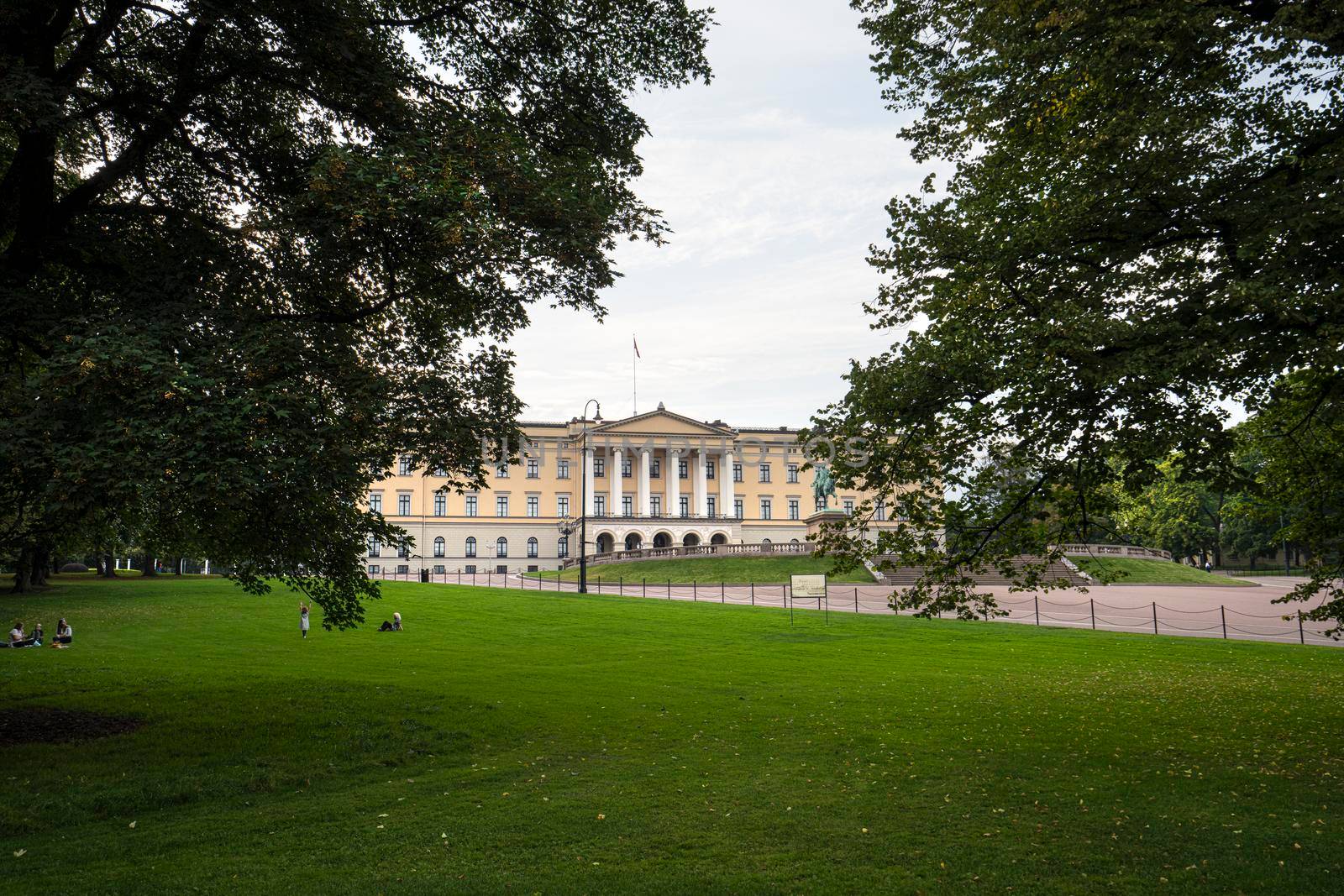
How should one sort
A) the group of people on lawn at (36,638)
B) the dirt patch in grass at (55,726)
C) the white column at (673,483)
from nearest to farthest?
the dirt patch in grass at (55,726), the group of people on lawn at (36,638), the white column at (673,483)

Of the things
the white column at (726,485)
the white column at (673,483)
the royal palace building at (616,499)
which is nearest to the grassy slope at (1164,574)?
the royal palace building at (616,499)

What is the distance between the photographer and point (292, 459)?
28.2 ft

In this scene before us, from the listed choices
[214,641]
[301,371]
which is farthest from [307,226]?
[214,641]

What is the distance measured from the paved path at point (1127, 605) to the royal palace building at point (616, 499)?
95.5ft

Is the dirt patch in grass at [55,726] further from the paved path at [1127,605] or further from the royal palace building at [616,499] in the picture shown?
the royal palace building at [616,499]

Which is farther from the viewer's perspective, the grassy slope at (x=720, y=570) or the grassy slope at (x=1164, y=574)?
the grassy slope at (x=720, y=570)

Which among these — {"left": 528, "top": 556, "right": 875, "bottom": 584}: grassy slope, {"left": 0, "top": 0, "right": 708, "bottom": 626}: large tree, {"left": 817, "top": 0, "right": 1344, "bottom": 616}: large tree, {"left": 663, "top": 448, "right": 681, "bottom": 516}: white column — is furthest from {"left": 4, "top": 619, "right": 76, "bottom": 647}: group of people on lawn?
{"left": 663, "top": 448, "right": 681, "bottom": 516}: white column

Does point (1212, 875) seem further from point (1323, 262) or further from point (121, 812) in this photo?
point (121, 812)

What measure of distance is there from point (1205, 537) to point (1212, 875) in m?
89.8

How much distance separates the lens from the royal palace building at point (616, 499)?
8638 cm

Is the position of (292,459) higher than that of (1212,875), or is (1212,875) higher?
(292,459)

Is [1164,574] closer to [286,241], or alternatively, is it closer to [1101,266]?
[1101,266]

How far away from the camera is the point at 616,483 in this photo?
285ft

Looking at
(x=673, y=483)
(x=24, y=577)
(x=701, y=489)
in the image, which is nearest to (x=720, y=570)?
(x=673, y=483)
